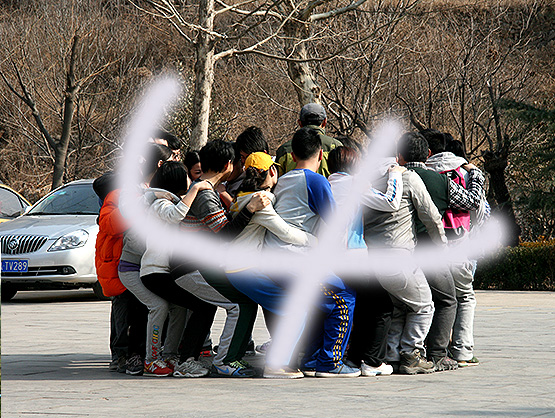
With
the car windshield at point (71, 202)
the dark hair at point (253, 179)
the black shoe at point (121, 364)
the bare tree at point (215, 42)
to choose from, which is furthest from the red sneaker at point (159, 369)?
the bare tree at point (215, 42)

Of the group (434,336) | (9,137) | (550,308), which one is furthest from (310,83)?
(9,137)

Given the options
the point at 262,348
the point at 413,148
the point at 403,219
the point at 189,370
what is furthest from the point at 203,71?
the point at 189,370

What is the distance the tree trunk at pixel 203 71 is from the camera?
15.2 m

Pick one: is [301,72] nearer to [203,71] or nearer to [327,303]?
[203,71]

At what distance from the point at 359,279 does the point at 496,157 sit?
14140 mm

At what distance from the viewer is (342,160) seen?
21.7 ft

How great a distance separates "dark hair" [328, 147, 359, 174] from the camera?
21.7 ft

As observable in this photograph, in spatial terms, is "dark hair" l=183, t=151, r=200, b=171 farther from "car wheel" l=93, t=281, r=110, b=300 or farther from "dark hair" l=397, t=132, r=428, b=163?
"car wheel" l=93, t=281, r=110, b=300

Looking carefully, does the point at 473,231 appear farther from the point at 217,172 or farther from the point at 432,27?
the point at 432,27

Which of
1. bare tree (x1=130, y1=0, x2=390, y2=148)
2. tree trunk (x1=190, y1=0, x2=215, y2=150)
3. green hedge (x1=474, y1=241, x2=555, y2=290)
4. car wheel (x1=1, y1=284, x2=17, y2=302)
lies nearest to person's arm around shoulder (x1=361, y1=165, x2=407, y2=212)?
car wheel (x1=1, y1=284, x2=17, y2=302)

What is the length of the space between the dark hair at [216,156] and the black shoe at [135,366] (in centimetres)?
155

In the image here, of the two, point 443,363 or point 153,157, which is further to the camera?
point 153,157

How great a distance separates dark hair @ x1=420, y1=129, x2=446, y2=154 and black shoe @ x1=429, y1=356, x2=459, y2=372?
1.79 metres

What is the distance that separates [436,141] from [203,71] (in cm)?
847
